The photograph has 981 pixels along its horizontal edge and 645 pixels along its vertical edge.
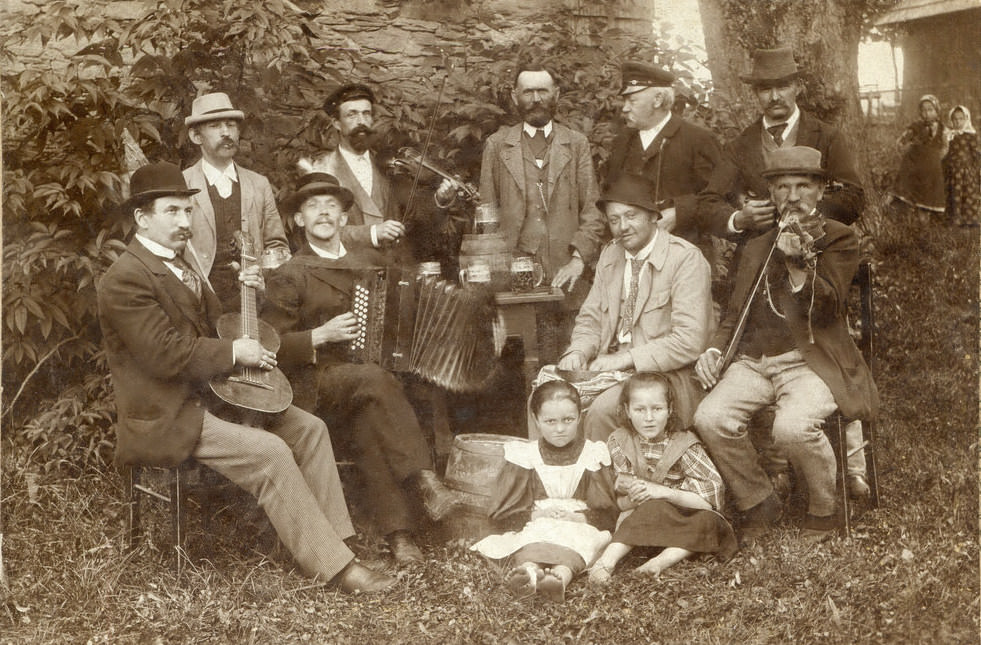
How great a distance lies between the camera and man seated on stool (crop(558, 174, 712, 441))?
5.07 meters

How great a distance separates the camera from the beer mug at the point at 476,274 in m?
5.26

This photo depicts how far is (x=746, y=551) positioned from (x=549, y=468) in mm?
958

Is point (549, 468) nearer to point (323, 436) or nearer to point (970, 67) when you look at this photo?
point (323, 436)

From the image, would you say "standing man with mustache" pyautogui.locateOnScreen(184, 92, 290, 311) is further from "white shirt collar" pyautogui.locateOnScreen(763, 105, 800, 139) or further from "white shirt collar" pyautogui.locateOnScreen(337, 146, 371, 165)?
"white shirt collar" pyautogui.locateOnScreen(763, 105, 800, 139)

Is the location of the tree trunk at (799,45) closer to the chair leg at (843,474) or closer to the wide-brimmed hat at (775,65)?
the wide-brimmed hat at (775,65)

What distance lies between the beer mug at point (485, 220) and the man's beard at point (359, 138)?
0.61m

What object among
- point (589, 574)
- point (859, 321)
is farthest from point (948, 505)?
point (589, 574)

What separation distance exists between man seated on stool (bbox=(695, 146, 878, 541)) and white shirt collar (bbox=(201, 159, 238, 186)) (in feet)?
7.47

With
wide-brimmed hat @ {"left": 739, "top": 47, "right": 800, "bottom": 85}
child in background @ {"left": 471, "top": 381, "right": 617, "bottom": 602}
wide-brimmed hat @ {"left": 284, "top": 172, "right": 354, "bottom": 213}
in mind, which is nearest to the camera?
child in background @ {"left": 471, "top": 381, "right": 617, "bottom": 602}

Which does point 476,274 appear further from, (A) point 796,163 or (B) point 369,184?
(A) point 796,163

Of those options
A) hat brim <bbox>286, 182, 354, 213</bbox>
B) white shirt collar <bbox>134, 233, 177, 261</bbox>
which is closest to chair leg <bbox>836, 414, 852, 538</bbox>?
hat brim <bbox>286, 182, 354, 213</bbox>

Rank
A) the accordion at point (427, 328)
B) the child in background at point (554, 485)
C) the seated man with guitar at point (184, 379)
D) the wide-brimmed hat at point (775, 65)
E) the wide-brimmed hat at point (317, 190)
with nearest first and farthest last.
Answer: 1. the seated man with guitar at point (184, 379)
2. the child in background at point (554, 485)
3. the accordion at point (427, 328)
4. the wide-brimmed hat at point (317, 190)
5. the wide-brimmed hat at point (775, 65)

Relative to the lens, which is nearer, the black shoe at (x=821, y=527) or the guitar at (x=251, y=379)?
the guitar at (x=251, y=379)

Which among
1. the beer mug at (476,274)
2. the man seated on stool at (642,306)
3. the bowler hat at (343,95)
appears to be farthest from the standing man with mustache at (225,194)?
the man seated on stool at (642,306)
